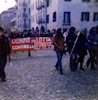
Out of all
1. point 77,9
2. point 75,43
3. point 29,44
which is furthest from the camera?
point 77,9

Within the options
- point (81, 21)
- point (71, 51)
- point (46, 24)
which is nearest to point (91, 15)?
point (81, 21)

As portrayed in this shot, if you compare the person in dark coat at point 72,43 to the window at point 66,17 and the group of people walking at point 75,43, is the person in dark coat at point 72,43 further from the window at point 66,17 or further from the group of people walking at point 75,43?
the window at point 66,17

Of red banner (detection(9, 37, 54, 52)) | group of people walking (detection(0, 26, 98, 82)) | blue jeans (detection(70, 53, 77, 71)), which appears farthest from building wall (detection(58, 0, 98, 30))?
blue jeans (detection(70, 53, 77, 71))

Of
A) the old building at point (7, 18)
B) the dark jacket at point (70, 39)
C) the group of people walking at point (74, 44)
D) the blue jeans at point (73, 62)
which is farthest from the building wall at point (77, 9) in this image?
the old building at point (7, 18)

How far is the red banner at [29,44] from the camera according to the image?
1204cm

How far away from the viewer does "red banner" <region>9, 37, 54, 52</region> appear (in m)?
12.0

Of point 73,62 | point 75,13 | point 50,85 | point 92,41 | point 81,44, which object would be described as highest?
point 75,13

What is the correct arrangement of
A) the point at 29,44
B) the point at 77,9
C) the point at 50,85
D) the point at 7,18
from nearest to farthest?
the point at 50,85 → the point at 29,44 → the point at 77,9 → the point at 7,18

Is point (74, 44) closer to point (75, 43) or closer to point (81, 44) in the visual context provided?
point (75, 43)

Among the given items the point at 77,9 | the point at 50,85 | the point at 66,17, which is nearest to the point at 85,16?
the point at 77,9

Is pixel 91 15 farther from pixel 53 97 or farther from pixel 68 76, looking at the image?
pixel 53 97

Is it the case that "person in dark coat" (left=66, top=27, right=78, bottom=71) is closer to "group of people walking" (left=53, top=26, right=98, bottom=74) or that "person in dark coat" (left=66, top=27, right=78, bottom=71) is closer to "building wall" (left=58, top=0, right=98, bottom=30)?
"group of people walking" (left=53, top=26, right=98, bottom=74)

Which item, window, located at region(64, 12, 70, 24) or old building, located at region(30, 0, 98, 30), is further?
window, located at region(64, 12, 70, 24)

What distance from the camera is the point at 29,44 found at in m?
12.3
